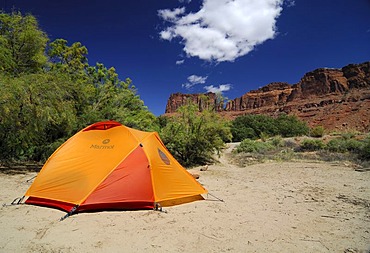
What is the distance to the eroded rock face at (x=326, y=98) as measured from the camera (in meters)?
50.6

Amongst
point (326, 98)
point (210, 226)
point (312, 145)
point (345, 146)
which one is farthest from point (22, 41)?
point (326, 98)

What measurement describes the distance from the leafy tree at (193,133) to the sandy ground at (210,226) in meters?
6.17

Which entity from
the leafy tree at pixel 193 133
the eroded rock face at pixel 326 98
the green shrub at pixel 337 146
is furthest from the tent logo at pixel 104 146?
the eroded rock face at pixel 326 98

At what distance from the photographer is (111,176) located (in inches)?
179

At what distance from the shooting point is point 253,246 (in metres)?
3.11

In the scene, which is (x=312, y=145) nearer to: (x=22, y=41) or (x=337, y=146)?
(x=337, y=146)

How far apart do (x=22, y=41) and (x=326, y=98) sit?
79.8 meters

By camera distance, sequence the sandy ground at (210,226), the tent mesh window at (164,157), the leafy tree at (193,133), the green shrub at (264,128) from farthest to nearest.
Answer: the green shrub at (264,128)
the leafy tree at (193,133)
the tent mesh window at (164,157)
the sandy ground at (210,226)

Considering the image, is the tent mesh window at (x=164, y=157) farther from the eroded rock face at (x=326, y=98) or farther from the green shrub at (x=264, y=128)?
the eroded rock face at (x=326, y=98)

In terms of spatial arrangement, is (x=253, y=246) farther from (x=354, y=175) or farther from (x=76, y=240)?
(x=354, y=175)

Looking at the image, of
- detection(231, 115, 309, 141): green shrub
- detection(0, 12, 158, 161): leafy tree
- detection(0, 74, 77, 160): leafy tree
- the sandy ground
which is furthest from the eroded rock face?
the sandy ground

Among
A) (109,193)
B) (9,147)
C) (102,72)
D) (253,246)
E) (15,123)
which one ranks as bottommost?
(253,246)

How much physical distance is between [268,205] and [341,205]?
159 centimetres

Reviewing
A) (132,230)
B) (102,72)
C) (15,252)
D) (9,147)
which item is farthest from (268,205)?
(102,72)
